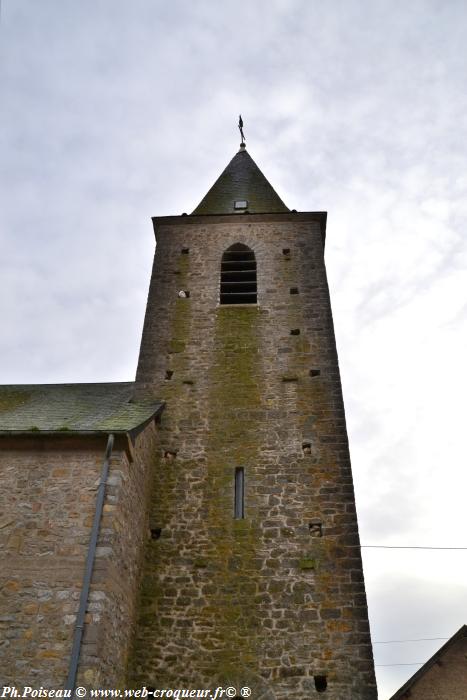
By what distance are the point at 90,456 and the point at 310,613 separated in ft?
12.7

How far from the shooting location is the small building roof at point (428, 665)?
1088 centimetres

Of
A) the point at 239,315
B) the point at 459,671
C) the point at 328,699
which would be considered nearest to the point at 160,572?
the point at 328,699

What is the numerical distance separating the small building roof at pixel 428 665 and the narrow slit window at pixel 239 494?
5355 mm

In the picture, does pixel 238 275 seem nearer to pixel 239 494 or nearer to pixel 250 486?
pixel 250 486

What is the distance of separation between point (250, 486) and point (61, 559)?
3501mm

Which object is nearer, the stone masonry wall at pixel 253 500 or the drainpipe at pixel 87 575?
the drainpipe at pixel 87 575

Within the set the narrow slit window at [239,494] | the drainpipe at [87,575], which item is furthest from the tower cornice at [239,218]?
the drainpipe at [87,575]

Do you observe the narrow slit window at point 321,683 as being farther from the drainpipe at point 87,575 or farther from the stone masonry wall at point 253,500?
the drainpipe at point 87,575

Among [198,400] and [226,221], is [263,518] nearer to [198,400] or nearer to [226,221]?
[198,400]

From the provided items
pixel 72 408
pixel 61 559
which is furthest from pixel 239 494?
pixel 61 559

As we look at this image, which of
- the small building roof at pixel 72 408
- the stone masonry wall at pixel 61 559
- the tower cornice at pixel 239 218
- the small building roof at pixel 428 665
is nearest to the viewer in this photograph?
the stone masonry wall at pixel 61 559

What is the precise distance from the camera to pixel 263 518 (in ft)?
29.1

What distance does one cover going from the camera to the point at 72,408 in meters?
9.60

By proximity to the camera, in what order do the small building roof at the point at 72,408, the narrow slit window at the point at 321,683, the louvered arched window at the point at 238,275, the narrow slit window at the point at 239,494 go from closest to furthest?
the narrow slit window at the point at 321,683, the small building roof at the point at 72,408, the narrow slit window at the point at 239,494, the louvered arched window at the point at 238,275
